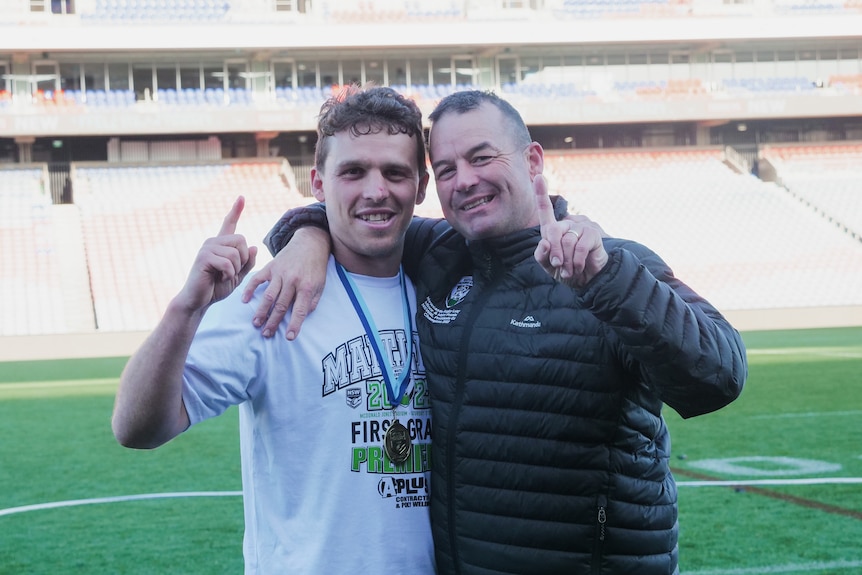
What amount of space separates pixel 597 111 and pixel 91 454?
2373 centimetres

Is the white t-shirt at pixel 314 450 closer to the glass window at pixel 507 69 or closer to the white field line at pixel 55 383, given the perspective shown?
the white field line at pixel 55 383

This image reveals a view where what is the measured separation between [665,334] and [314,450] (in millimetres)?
914

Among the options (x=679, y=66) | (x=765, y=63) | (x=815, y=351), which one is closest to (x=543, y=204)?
(x=815, y=351)

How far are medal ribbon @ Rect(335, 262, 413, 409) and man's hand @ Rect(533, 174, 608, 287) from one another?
59 centimetres

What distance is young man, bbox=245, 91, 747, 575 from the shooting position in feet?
7.48

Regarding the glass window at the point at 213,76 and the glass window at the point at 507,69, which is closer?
the glass window at the point at 213,76

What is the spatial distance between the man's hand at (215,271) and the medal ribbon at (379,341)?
1.57ft

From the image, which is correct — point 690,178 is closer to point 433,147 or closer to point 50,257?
point 50,257

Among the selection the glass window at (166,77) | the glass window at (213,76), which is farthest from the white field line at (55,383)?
the glass window at (213,76)

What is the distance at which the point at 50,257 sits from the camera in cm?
2497

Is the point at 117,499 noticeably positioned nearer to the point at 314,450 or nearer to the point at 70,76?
the point at 314,450

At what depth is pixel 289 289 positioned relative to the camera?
2592 mm

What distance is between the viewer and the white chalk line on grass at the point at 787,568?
515cm

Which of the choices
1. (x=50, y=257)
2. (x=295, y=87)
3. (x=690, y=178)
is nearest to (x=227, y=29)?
(x=295, y=87)
